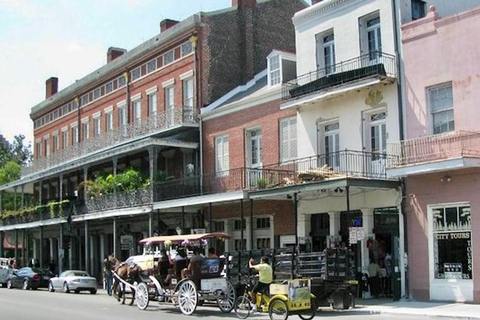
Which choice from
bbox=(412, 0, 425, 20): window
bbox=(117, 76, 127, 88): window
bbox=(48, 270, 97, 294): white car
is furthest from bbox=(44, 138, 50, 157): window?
bbox=(412, 0, 425, 20): window

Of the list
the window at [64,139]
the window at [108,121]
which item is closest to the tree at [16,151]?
the window at [64,139]

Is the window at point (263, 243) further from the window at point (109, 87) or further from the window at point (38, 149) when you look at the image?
the window at point (38, 149)

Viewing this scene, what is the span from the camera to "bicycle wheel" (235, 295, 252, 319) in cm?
1870

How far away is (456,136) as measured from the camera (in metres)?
21.2

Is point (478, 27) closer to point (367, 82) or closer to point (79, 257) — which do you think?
point (367, 82)

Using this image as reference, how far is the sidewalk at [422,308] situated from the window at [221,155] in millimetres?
10694

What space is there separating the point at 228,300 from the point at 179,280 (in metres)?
1.94

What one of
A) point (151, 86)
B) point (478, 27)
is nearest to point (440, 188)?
point (478, 27)

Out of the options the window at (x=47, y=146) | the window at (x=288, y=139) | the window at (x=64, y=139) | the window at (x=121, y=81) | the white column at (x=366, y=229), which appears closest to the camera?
the white column at (x=366, y=229)

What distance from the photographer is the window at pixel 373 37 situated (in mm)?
24453

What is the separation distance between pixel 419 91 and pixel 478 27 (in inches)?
107

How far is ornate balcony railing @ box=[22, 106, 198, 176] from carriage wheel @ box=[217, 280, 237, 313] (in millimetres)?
13890

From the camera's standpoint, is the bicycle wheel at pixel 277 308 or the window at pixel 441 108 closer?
the bicycle wheel at pixel 277 308

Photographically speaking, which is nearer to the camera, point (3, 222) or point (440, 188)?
point (440, 188)
